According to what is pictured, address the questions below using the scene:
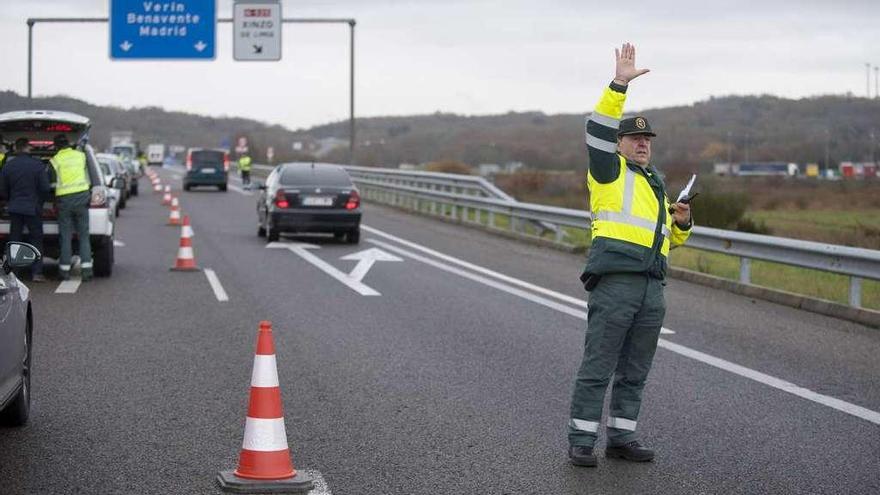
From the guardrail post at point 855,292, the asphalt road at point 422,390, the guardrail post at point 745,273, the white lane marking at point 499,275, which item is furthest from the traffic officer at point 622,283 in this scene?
the guardrail post at point 745,273

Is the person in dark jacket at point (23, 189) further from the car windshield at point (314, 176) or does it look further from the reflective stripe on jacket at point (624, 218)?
the reflective stripe on jacket at point (624, 218)

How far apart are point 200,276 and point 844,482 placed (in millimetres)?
12433

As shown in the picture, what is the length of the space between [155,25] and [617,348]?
93.4 ft

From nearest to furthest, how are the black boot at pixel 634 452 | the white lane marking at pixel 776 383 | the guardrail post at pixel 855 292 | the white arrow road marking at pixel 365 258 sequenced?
the black boot at pixel 634 452
the white lane marking at pixel 776 383
the guardrail post at pixel 855 292
the white arrow road marking at pixel 365 258

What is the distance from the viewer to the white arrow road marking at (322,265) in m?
16.6

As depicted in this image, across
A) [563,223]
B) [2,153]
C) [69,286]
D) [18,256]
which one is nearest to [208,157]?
[563,223]

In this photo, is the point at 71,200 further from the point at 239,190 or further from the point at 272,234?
the point at 239,190

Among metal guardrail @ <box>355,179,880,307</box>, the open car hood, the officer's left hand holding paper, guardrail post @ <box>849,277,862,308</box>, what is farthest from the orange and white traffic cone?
the open car hood

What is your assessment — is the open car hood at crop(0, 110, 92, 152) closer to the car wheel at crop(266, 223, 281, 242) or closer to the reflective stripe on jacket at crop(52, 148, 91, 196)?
the reflective stripe on jacket at crop(52, 148, 91, 196)

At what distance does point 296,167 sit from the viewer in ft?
86.0

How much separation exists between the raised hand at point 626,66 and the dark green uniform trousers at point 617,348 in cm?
102

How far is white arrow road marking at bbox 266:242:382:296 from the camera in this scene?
16.6 m

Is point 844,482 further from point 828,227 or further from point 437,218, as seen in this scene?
point 828,227

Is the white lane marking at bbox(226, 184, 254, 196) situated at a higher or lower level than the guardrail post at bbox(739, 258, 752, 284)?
lower
